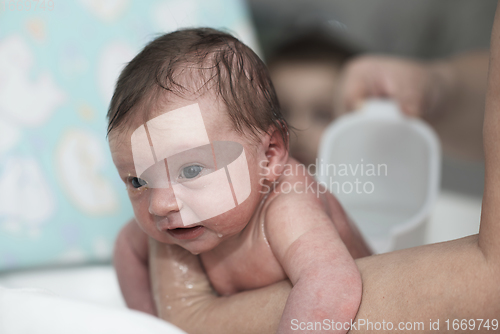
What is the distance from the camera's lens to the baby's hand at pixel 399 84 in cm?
115

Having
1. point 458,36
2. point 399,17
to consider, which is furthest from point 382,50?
point 458,36

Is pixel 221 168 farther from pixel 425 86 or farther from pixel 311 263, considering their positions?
pixel 425 86

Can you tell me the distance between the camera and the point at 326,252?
1.79ft

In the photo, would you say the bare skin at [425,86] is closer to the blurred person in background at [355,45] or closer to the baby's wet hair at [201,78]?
the blurred person in background at [355,45]

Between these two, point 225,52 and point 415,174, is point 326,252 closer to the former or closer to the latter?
point 225,52

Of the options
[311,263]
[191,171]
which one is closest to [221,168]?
[191,171]

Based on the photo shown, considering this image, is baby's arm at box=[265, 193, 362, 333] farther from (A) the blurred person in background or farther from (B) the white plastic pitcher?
(A) the blurred person in background

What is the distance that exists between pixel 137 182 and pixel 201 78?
6.4 inches

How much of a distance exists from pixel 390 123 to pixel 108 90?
0.77 metres

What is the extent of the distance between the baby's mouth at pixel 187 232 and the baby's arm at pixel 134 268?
0.75ft

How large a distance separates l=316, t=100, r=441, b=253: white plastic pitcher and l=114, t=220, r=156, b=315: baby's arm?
0.49 metres

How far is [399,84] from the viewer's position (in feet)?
3.79

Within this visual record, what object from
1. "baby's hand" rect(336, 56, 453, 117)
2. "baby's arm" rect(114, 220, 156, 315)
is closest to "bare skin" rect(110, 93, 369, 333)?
"baby's arm" rect(114, 220, 156, 315)

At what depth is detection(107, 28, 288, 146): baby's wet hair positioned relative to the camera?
56 centimetres
